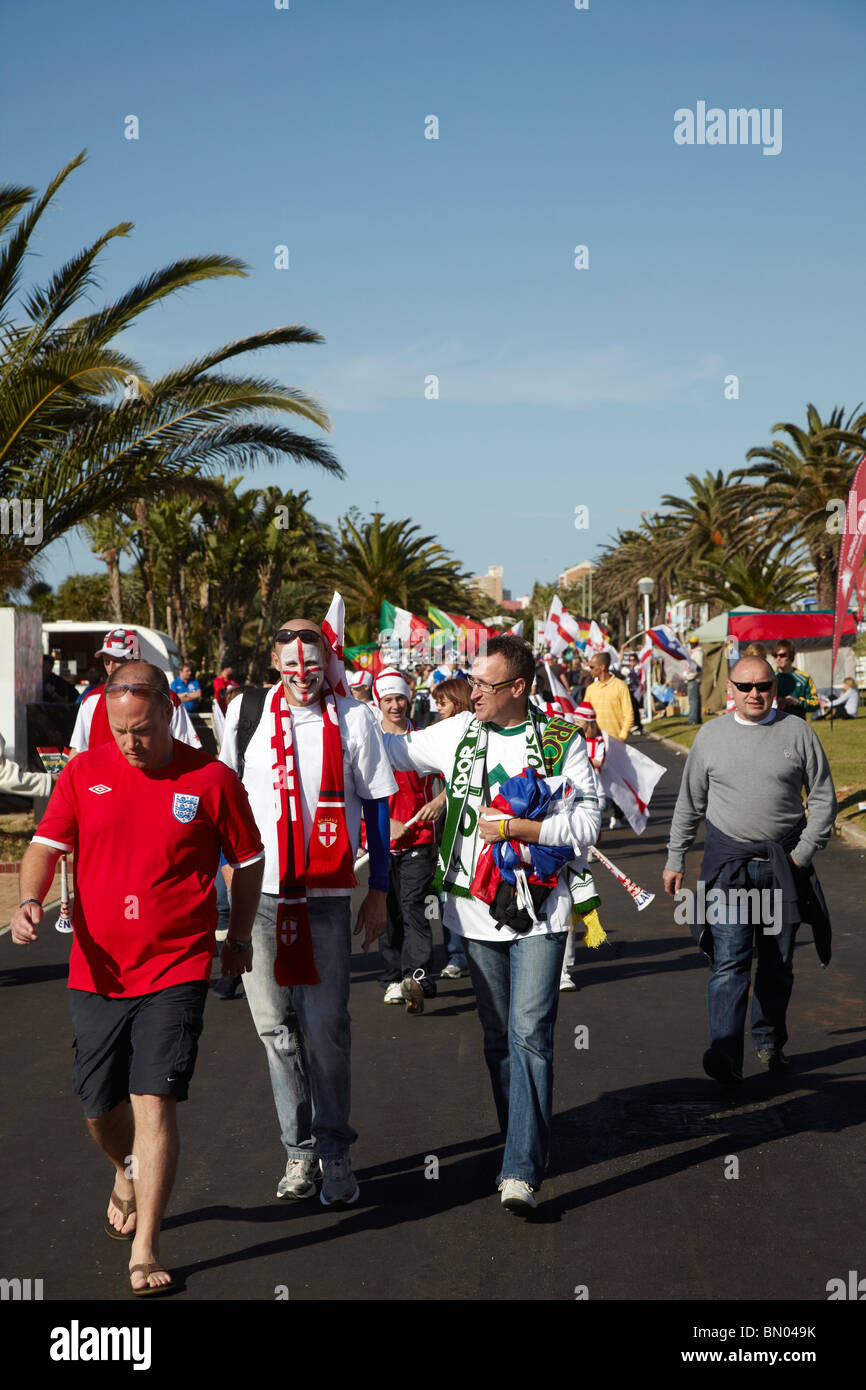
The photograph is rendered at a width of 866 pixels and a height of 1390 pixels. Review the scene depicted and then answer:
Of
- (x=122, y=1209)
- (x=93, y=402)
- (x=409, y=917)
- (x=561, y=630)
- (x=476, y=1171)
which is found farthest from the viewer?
(x=561, y=630)

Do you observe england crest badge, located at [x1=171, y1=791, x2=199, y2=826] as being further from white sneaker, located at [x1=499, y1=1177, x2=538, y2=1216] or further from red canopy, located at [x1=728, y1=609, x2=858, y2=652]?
red canopy, located at [x1=728, y1=609, x2=858, y2=652]

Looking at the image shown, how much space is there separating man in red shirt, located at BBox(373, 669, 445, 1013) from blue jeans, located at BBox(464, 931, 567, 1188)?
2.61 meters

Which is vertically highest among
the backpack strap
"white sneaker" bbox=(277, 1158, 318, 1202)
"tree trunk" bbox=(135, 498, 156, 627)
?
"tree trunk" bbox=(135, 498, 156, 627)

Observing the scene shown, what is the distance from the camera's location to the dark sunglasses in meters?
4.80

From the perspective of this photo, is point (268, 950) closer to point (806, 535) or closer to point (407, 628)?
point (407, 628)

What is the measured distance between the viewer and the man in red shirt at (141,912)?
159 inches

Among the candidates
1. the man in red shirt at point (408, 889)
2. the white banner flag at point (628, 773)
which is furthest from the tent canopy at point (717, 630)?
the white banner flag at point (628, 773)

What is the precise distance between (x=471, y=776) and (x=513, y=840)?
294 mm

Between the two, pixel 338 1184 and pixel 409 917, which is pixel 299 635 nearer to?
pixel 338 1184

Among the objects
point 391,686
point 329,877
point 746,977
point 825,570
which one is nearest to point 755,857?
point 746,977

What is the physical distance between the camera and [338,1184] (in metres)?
4.70

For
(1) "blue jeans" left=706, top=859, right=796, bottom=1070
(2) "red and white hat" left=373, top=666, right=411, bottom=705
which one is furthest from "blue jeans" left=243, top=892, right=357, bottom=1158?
(2) "red and white hat" left=373, top=666, right=411, bottom=705

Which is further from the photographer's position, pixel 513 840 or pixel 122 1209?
pixel 513 840

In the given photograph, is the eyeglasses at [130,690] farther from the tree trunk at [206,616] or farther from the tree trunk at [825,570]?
the tree trunk at [206,616]
